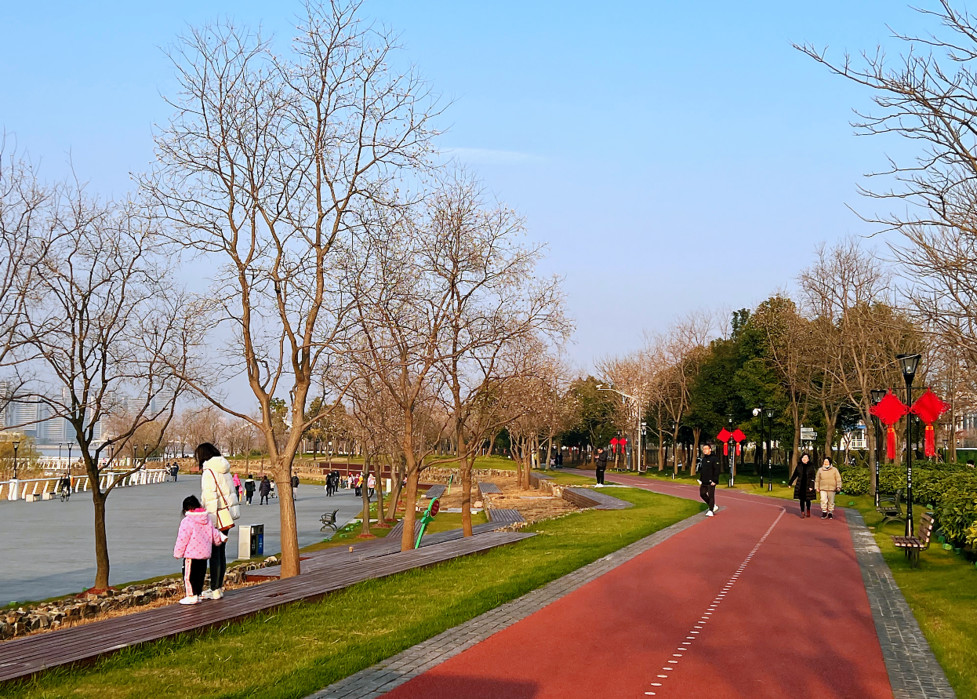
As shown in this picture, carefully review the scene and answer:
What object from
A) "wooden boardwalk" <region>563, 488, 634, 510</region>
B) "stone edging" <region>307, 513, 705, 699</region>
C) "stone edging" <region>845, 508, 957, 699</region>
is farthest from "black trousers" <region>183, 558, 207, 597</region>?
"wooden boardwalk" <region>563, 488, 634, 510</region>

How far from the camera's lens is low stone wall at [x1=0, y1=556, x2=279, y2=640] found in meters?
13.0

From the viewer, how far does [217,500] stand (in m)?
10.2

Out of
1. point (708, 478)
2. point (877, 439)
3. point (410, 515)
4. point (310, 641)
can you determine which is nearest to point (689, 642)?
point (310, 641)

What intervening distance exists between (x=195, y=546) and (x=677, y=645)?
5059 mm

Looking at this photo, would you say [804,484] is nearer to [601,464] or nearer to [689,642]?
[689,642]

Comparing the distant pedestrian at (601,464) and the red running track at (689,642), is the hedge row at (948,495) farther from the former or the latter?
the distant pedestrian at (601,464)

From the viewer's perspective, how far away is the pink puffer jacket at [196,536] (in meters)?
10.0

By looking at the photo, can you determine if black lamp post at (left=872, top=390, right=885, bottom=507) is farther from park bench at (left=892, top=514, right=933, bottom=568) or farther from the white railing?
the white railing

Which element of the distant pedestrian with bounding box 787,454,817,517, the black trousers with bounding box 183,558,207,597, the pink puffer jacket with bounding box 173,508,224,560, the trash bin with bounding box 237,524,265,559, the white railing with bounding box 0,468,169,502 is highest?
the pink puffer jacket with bounding box 173,508,224,560

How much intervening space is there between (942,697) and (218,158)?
39.3 ft

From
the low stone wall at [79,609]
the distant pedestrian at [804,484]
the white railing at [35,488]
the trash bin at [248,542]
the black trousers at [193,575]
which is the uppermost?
→ the black trousers at [193,575]

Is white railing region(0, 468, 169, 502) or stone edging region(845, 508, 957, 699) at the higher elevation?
stone edging region(845, 508, 957, 699)

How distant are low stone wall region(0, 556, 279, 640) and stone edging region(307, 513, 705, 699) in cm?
663

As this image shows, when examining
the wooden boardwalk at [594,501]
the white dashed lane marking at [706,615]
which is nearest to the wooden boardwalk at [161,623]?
the white dashed lane marking at [706,615]
